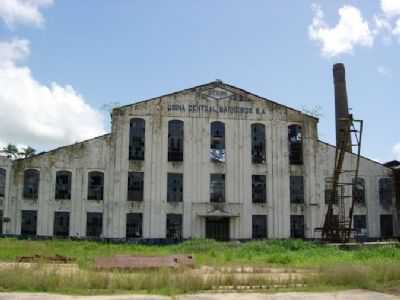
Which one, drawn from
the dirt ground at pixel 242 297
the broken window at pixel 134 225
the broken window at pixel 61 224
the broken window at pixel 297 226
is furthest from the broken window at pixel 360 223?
the dirt ground at pixel 242 297

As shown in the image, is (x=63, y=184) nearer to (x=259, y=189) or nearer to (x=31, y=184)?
(x=31, y=184)

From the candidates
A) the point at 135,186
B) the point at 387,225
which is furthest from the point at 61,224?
the point at 387,225

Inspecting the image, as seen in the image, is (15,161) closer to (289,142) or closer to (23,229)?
(23,229)

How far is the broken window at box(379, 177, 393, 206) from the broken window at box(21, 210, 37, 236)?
20.7 meters

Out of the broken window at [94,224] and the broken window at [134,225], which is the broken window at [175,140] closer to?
the broken window at [134,225]

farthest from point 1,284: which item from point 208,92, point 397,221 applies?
point 397,221

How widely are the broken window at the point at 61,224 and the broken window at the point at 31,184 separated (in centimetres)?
166

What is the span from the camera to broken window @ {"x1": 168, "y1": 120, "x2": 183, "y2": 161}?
3073 centimetres

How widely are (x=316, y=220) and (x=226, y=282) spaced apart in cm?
2169

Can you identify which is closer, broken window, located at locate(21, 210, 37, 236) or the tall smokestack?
broken window, located at locate(21, 210, 37, 236)

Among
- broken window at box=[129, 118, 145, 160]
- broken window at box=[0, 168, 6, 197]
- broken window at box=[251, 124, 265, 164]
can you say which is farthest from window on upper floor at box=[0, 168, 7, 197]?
broken window at box=[251, 124, 265, 164]

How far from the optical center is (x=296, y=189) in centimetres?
3142

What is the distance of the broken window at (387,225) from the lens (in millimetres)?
31797

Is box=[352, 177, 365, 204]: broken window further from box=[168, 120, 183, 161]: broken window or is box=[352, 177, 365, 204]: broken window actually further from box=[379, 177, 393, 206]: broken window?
box=[168, 120, 183, 161]: broken window
